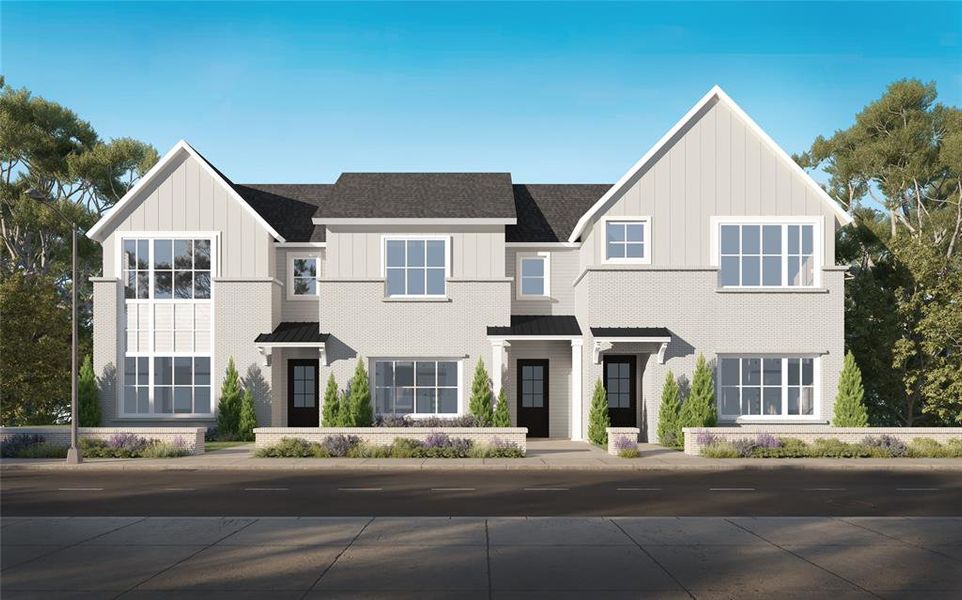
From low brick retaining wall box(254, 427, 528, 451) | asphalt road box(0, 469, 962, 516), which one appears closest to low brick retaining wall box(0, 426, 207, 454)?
low brick retaining wall box(254, 427, 528, 451)

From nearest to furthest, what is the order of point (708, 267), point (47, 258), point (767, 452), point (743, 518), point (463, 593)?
point (463, 593)
point (743, 518)
point (767, 452)
point (708, 267)
point (47, 258)

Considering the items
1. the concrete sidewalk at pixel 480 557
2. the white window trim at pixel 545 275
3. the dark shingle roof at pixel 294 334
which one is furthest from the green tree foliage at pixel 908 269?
the dark shingle roof at pixel 294 334

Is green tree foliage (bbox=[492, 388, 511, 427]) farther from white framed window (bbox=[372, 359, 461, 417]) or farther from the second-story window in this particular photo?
the second-story window

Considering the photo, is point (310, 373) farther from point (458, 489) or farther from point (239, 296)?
point (458, 489)

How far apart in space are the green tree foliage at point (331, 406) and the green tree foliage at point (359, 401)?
45 centimetres

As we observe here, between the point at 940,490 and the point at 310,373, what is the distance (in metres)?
20.2

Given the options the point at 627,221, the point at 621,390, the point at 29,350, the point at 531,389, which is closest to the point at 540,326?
the point at 531,389

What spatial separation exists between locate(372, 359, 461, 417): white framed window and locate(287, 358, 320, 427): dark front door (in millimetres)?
2914

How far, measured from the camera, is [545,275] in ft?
95.9

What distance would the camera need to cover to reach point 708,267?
1016 inches

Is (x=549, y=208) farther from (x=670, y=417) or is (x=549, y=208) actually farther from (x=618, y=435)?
(x=618, y=435)

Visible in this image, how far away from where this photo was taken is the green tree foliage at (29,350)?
93.0 feet

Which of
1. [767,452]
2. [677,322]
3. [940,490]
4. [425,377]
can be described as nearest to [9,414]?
[425,377]

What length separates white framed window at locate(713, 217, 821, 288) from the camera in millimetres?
26266
